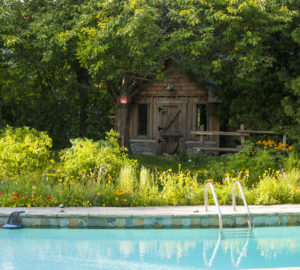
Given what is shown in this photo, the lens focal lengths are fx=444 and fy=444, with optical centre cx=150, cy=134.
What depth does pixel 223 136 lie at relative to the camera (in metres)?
18.8

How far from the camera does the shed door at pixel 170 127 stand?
18.9 m

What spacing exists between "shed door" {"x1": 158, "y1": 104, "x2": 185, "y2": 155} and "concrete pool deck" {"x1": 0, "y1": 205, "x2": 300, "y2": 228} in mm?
10599

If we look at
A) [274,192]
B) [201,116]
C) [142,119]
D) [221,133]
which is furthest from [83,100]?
[274,192]

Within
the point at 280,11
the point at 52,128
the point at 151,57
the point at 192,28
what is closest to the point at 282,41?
the point at 280,11

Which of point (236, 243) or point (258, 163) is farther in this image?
point (258, 163)

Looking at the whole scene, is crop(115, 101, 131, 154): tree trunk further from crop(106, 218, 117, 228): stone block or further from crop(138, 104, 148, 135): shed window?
crop(106, 218, 117, 228): stone block

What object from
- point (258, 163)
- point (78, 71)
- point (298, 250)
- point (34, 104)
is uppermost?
point (78, 71)

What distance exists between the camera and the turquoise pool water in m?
6.57

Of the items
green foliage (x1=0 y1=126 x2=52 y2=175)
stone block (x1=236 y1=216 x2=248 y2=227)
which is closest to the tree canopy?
green foliage (x1=0 y1=126 x2=52 y2=175)

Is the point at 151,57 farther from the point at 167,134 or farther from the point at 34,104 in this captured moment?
the point at 34,104

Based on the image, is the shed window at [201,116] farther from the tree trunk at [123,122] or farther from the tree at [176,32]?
the tree at [176,32]

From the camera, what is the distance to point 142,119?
64.8ft

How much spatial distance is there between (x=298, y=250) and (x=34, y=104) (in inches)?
558

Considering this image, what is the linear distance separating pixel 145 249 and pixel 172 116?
11998 mm
